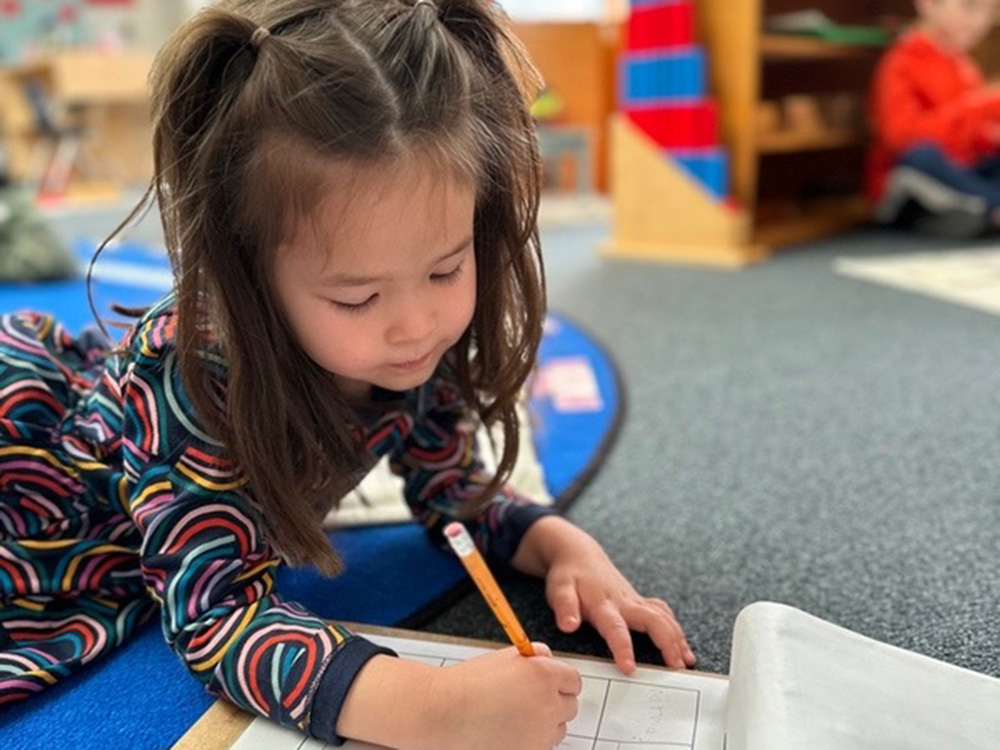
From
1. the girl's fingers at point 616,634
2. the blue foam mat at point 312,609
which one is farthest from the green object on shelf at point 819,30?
the girl's fingers at point 616,634

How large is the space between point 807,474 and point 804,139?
1397mm

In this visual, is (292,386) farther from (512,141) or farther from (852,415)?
(852,415)

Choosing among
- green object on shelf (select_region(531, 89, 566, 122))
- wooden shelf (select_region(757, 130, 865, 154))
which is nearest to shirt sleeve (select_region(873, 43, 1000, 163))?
wooden shelf (select_region(757, 130, 865, 154))

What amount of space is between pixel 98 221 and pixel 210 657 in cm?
254

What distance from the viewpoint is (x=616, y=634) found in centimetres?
51

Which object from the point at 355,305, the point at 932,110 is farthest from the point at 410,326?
the point at 932,110

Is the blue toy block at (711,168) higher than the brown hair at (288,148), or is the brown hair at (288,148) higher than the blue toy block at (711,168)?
the brown hair at (288,148)

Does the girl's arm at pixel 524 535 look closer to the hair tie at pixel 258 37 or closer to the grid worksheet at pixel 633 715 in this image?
the grid worksheet at pixel 633 715

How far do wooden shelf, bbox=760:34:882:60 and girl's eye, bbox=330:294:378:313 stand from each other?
5.22ft

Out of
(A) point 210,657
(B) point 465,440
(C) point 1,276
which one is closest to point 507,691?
(A) point 210,657

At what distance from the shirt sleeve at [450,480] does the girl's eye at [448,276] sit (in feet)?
0.49

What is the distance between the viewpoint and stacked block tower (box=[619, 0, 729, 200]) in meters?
1.79

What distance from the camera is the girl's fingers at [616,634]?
1.60ft

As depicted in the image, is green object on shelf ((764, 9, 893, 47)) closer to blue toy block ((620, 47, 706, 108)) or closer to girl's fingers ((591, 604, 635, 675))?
blue toy block ((620, 47, 706, 108))
